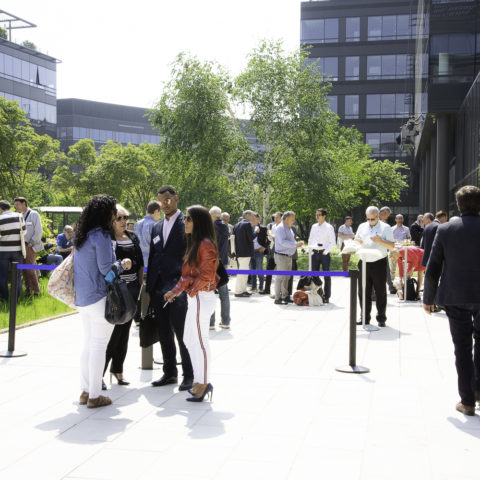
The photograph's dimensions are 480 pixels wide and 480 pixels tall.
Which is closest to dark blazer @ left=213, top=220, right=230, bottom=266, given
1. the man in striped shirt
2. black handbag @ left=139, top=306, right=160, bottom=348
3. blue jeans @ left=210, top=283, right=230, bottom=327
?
blue jeans @ left=210, top=283, right=230, bottom=327

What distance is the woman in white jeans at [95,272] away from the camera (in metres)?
5.57

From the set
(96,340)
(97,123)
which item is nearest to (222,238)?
(96,340)

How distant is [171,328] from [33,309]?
5752 millimetres

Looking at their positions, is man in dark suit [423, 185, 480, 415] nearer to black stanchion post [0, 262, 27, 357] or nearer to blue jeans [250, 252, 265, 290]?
black stanchion post [0, 262, 27, 357]

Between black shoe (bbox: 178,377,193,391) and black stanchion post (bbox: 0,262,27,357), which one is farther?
black stanchion post (bbox: 0,262,27,357)

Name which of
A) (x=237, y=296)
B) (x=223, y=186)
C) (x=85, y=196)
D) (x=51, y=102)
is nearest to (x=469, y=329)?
(x=237, y=296)

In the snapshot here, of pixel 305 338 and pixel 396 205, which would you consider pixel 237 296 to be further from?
pixel 396 205

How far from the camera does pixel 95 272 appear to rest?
5613mm

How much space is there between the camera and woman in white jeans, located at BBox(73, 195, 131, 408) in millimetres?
5574

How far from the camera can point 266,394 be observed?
20.2 feet

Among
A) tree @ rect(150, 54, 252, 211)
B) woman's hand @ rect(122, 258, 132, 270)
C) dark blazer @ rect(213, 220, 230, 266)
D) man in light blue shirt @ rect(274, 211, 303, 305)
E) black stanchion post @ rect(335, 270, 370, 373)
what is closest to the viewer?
woman's hand @ rect(122, 258, 132, 270)

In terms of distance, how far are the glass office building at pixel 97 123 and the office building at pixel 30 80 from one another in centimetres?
2145

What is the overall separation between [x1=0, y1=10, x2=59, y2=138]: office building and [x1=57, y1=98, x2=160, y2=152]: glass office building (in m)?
21.5

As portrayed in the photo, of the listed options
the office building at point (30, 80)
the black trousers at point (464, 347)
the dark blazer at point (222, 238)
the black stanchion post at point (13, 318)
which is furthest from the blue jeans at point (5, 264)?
the office building at point (30, 80)
